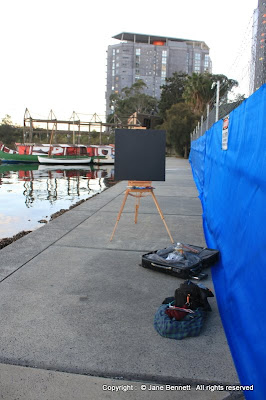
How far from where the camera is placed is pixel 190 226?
285 inches

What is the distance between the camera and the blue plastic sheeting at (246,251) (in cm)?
234

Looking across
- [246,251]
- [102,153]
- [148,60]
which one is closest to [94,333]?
[246,251]

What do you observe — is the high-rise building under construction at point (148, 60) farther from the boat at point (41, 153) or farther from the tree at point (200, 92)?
the boat at point (41, 153)

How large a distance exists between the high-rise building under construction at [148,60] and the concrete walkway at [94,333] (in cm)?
15890

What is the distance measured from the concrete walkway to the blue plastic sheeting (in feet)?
0.68

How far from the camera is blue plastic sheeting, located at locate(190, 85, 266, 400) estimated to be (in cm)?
234

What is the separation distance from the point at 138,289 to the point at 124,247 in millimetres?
1672

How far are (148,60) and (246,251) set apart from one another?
16913 centimetres

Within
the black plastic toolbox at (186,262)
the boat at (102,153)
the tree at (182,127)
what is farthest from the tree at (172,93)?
the black plastic toolbox at (186,262)

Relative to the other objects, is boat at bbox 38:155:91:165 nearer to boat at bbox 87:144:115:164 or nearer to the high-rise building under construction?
boat at bbox 87:144:115:164

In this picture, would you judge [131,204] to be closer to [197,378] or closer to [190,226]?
[190,226]

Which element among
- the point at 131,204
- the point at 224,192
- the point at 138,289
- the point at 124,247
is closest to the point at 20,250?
the point at 124,247

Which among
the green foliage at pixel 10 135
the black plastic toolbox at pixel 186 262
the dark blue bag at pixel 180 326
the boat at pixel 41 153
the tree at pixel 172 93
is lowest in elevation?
the dark blue bag at pixel 180 326

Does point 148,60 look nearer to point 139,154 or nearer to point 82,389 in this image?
point 139,154
